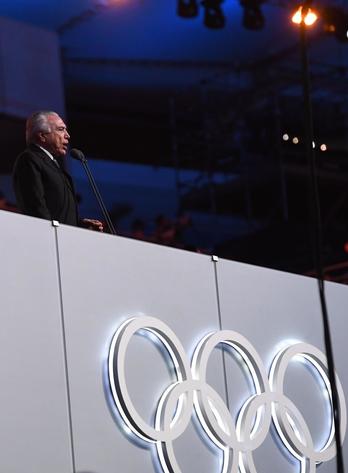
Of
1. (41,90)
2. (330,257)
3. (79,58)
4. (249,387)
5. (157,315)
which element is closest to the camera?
(157,315)

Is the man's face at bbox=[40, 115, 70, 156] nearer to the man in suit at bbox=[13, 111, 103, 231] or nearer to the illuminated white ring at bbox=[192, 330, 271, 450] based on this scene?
the man in suit at bbox=[13, 111, 103, 231]

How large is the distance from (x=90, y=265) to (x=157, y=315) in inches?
13.2

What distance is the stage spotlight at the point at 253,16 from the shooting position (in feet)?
31.0

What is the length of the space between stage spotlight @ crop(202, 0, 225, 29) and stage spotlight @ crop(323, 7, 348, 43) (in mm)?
928

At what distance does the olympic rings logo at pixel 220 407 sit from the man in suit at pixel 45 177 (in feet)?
1.93

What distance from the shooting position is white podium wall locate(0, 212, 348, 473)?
2.86 metres

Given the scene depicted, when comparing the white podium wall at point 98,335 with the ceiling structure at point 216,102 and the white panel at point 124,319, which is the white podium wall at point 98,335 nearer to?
the white panel at point 124,319

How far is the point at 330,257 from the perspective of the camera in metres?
10.4

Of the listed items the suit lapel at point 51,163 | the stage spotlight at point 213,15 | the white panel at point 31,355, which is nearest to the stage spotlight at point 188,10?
the stage spotlight at point 213,15

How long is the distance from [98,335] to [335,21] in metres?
6.53

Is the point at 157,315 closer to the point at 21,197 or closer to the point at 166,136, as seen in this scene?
the point at 21,197

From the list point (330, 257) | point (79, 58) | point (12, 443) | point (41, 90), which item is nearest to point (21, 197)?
point (12, 443)

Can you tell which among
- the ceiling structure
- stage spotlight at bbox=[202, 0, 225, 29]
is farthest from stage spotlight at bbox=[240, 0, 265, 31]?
the ceiling structure

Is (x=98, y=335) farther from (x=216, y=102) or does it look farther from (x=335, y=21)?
(x=216, y=102)
